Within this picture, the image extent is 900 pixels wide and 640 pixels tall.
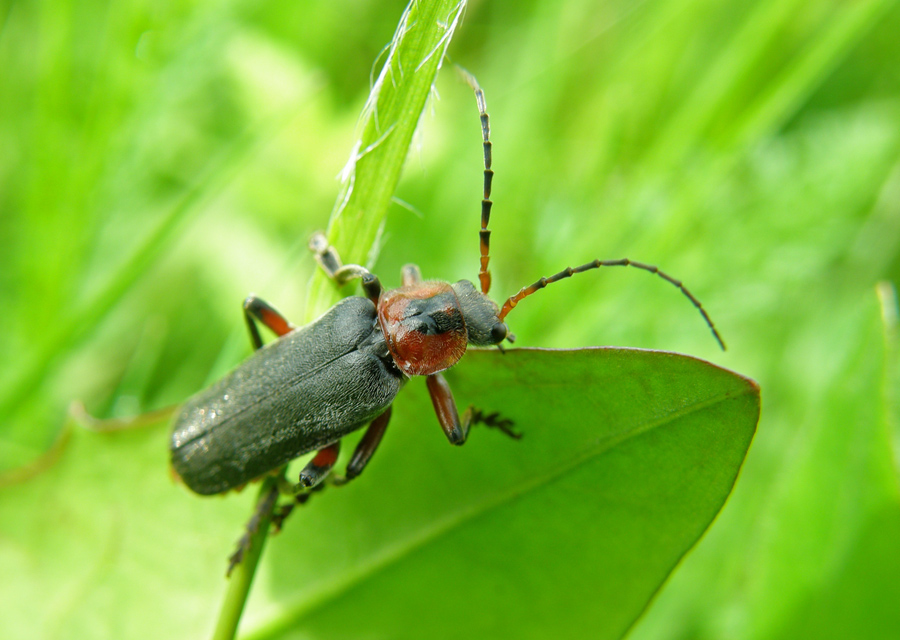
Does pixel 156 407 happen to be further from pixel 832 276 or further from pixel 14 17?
pixel 832 276

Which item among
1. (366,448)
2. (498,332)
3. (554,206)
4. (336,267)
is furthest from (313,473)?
(554,206)

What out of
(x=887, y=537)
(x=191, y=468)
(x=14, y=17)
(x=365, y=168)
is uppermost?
(x=14, y=17)

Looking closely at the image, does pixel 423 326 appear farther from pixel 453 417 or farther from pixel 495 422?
pixel 495 422

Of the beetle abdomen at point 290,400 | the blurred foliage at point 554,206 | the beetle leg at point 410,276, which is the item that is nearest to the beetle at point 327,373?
the beetle abdomen at point 290,400

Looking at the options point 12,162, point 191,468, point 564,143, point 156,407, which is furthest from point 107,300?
point 564,143

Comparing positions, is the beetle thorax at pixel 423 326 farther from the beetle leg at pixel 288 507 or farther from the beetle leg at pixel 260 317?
the beetle leg at pixel 288 507

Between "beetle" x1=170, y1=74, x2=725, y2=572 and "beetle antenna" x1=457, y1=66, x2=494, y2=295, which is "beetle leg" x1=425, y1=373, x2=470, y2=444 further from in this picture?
"beetle antenna" x1=457, y1=66, x2=494, y2=295
